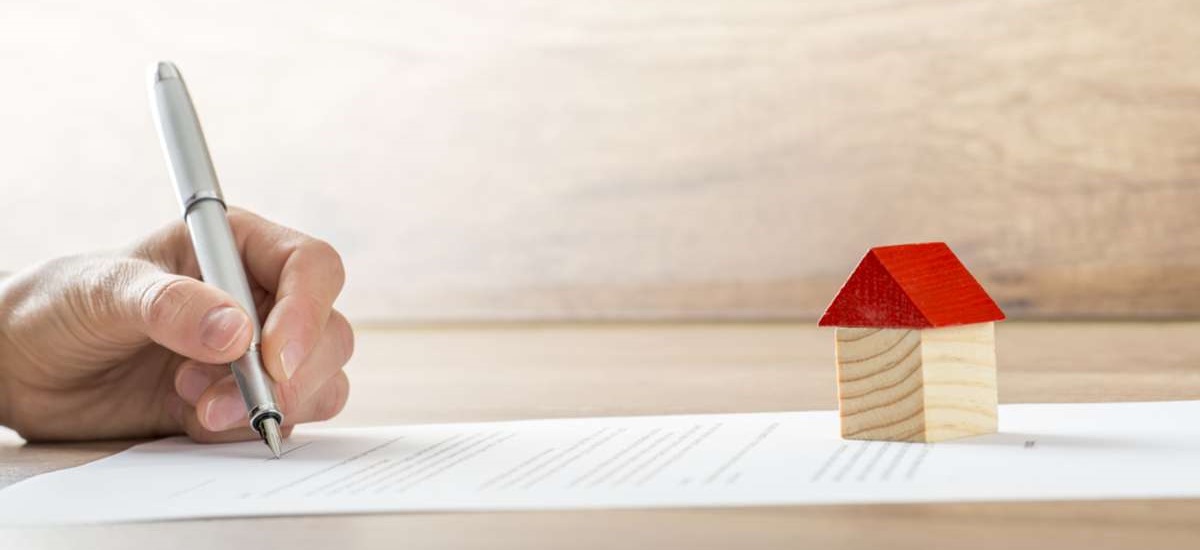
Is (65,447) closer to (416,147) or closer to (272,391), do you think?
(272,391)

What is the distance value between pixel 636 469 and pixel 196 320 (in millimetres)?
211

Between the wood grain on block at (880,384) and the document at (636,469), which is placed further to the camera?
the wood grain on block at (880,384)

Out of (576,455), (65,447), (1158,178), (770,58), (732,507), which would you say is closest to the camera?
(732,507)

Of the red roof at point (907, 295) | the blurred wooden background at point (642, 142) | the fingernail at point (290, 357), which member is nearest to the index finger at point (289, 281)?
the fingernail at point (290, 357)

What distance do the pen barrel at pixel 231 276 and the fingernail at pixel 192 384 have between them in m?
0.05

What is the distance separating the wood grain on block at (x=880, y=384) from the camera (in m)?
0.55

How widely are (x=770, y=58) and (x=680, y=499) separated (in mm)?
1177

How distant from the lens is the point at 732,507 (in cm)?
41

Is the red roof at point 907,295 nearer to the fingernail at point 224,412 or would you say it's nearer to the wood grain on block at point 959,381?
the wood grain on block at point 959,381

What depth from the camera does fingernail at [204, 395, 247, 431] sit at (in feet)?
2.03

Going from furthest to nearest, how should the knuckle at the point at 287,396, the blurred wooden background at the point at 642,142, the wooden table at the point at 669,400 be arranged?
the blurred wooden background at the point at 642,142 → the knuckle at the point at 287,396 → the wooden table at the point at 669,400

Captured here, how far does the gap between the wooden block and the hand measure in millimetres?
250

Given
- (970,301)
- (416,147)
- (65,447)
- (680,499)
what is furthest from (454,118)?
(680,499)

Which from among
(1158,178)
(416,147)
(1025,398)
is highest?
(416,147)
